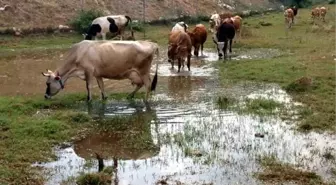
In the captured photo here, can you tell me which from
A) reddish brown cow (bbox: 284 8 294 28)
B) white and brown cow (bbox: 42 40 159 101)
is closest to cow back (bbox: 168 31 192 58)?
white and brown cow (bbox: 42 40 159 101)

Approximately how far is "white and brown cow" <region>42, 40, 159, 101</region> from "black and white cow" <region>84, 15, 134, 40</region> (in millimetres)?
9993

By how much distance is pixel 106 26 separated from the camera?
23.8 meters

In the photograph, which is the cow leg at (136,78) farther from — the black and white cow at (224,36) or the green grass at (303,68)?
the black and white cow at (224,36)

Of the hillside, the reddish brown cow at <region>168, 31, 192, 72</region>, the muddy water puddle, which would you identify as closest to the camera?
the muddy water puddle

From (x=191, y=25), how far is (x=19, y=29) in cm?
1099

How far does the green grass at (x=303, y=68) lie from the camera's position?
1152 centimetres

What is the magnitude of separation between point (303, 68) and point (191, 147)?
7.92 metres

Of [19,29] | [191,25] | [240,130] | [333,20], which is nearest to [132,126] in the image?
[240,130]

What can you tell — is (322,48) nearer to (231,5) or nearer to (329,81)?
(329,81)

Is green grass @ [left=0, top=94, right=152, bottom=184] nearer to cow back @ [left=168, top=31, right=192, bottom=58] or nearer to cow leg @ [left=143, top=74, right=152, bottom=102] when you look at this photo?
cow leg @ [left=143, top=74, right=152, bottom=102]

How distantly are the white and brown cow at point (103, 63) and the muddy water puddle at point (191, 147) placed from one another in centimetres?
90

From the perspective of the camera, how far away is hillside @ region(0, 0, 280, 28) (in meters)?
28.3

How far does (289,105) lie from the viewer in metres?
12.2

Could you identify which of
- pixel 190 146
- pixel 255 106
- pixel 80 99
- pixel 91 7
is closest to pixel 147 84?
pixel 80 99
